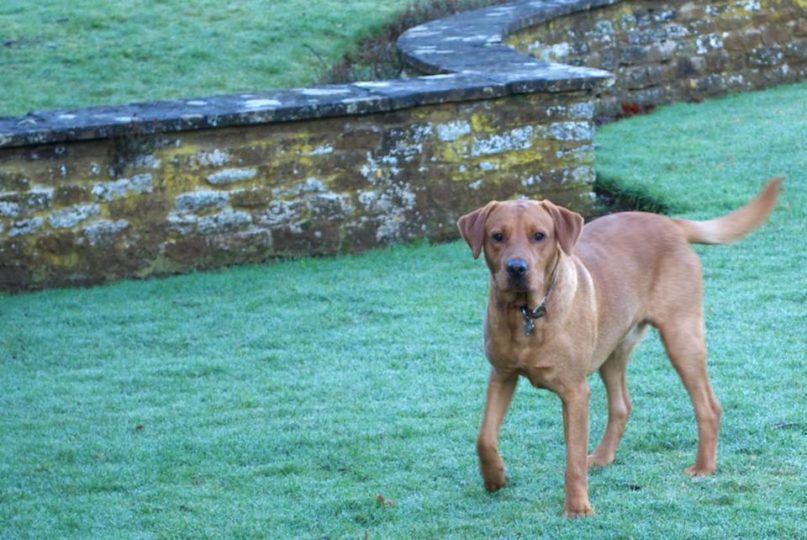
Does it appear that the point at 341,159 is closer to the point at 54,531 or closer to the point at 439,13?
the point at 54,531

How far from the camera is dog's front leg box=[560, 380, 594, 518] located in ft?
15.8

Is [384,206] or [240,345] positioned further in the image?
[384,206]

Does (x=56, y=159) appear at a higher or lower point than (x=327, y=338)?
higher

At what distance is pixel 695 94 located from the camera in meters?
14.5

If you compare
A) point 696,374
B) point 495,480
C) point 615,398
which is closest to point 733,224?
point 696,374

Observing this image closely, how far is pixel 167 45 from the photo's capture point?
1562 centimetres

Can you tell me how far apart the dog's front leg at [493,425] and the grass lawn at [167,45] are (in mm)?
8912

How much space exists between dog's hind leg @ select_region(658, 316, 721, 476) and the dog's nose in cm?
99

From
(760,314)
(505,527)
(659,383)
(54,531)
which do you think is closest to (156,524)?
(54,531)

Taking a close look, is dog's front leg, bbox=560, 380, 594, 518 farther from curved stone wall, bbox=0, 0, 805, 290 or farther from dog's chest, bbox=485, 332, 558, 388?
curved stone wall, bbox=0, 0, 805, 290

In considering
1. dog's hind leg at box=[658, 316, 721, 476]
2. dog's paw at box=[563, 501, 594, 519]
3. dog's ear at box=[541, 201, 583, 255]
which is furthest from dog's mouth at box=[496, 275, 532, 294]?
dog's hind leg at box=[658, 316, 721, 476]

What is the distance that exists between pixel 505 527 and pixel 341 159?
5.10 meters

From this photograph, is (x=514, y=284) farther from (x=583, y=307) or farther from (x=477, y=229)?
(x=583, y=307)

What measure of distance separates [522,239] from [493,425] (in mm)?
788
